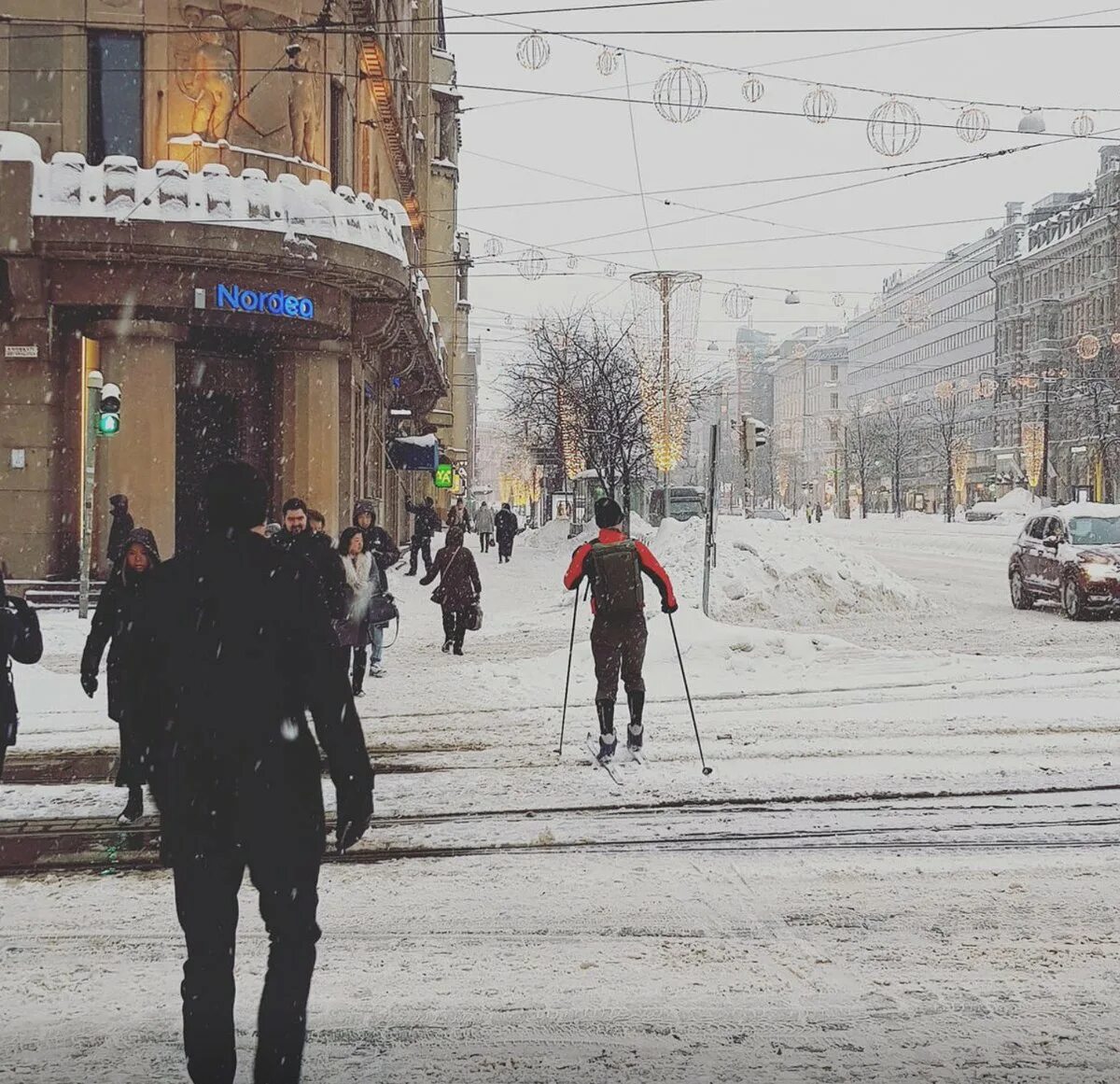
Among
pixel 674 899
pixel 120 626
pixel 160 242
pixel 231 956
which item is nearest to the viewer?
pixel 231 956

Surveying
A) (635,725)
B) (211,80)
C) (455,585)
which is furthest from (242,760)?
(211,80)

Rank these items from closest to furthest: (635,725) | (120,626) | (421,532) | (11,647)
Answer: (11,647)
(120,626)
(635,725)
(421,532)

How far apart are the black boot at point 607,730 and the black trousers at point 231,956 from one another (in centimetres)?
577

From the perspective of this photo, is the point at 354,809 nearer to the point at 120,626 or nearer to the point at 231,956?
the point at 231,956

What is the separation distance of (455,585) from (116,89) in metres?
11.5

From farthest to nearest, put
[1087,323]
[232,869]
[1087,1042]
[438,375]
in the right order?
[1087,323]
[438,375]
[1087,1042]
[232,869]

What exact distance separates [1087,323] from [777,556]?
66636mm

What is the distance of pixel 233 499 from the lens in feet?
12.2

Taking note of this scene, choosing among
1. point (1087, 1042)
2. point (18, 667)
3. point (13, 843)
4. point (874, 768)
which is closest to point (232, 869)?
point (1087, 1042)

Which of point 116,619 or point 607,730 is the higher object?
point 116,619

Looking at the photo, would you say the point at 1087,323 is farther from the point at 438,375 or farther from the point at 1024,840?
the point at 1024,840

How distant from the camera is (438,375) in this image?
44.8 metres

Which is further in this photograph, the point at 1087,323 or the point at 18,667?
the point at 1087,323

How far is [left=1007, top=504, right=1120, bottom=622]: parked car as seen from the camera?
63.0 feet
